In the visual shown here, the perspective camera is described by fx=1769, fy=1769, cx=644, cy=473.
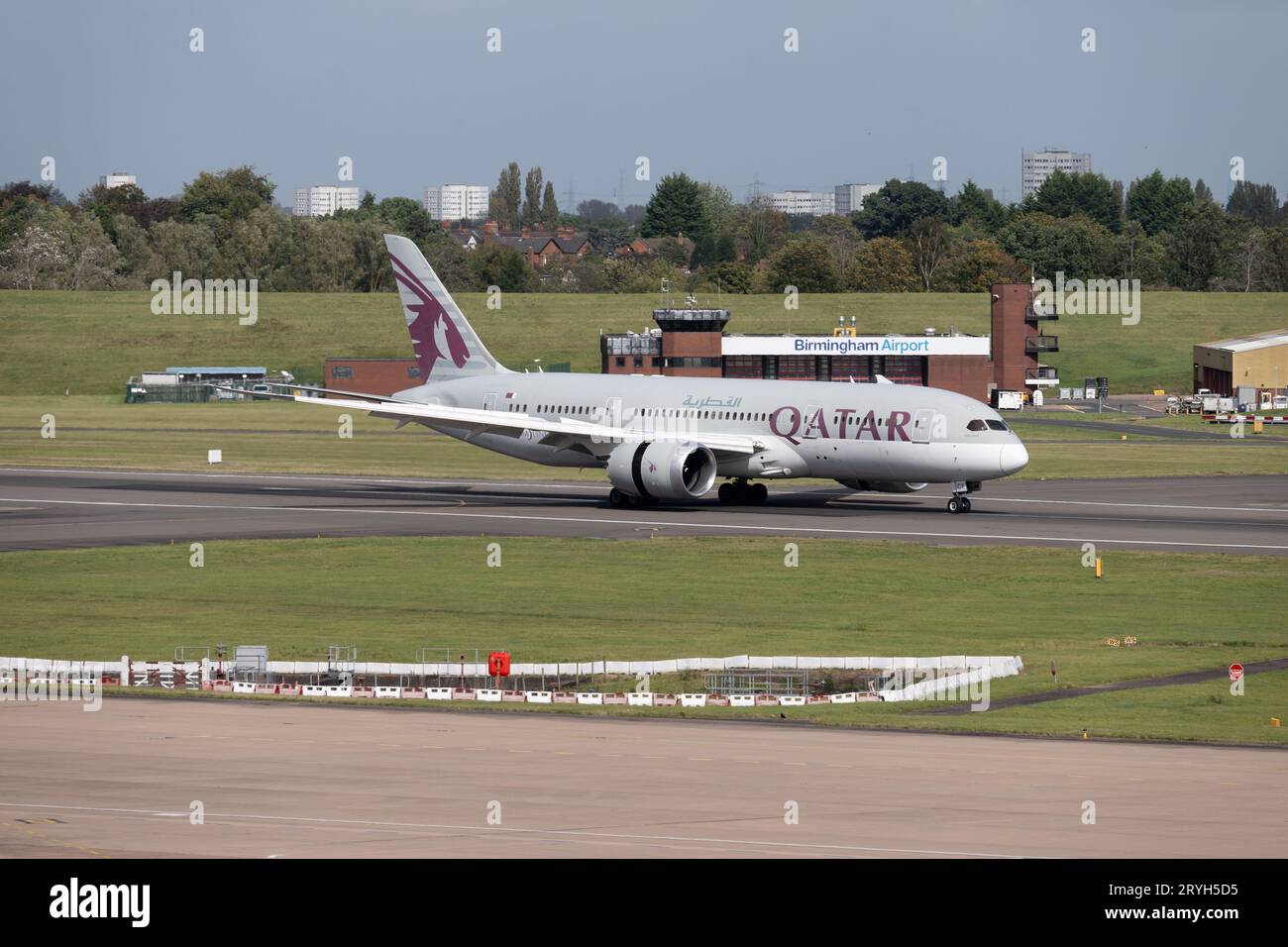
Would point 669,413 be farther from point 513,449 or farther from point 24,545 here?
point 24,545

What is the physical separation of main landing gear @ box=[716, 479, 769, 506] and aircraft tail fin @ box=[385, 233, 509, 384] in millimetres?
13990

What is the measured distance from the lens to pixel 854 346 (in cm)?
15788

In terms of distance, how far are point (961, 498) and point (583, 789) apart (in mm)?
42927

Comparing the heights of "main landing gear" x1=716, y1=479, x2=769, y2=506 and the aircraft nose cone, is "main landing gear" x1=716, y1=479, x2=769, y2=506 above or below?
below

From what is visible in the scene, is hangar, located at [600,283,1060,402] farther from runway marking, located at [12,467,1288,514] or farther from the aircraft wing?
the aircraft wing

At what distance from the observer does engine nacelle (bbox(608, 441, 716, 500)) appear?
6788 centimetres

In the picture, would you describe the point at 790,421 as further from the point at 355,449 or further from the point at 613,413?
the point at 355,449

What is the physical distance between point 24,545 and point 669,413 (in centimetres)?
2589

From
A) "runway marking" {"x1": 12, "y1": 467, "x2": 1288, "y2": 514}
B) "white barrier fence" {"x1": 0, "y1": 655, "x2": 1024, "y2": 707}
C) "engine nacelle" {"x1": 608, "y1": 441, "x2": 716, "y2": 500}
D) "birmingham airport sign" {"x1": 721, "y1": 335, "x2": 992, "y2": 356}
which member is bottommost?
"white barrier fence" {"x1": 0, "y1": 655, "x2": 1024, "y2": 707}

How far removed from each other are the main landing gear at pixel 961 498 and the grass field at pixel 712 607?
10.2 m

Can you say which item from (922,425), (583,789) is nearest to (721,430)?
(922,425)

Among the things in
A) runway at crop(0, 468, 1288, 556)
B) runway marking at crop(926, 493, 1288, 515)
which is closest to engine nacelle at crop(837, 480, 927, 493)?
runway at crop(0, 468, 1288, 556)
